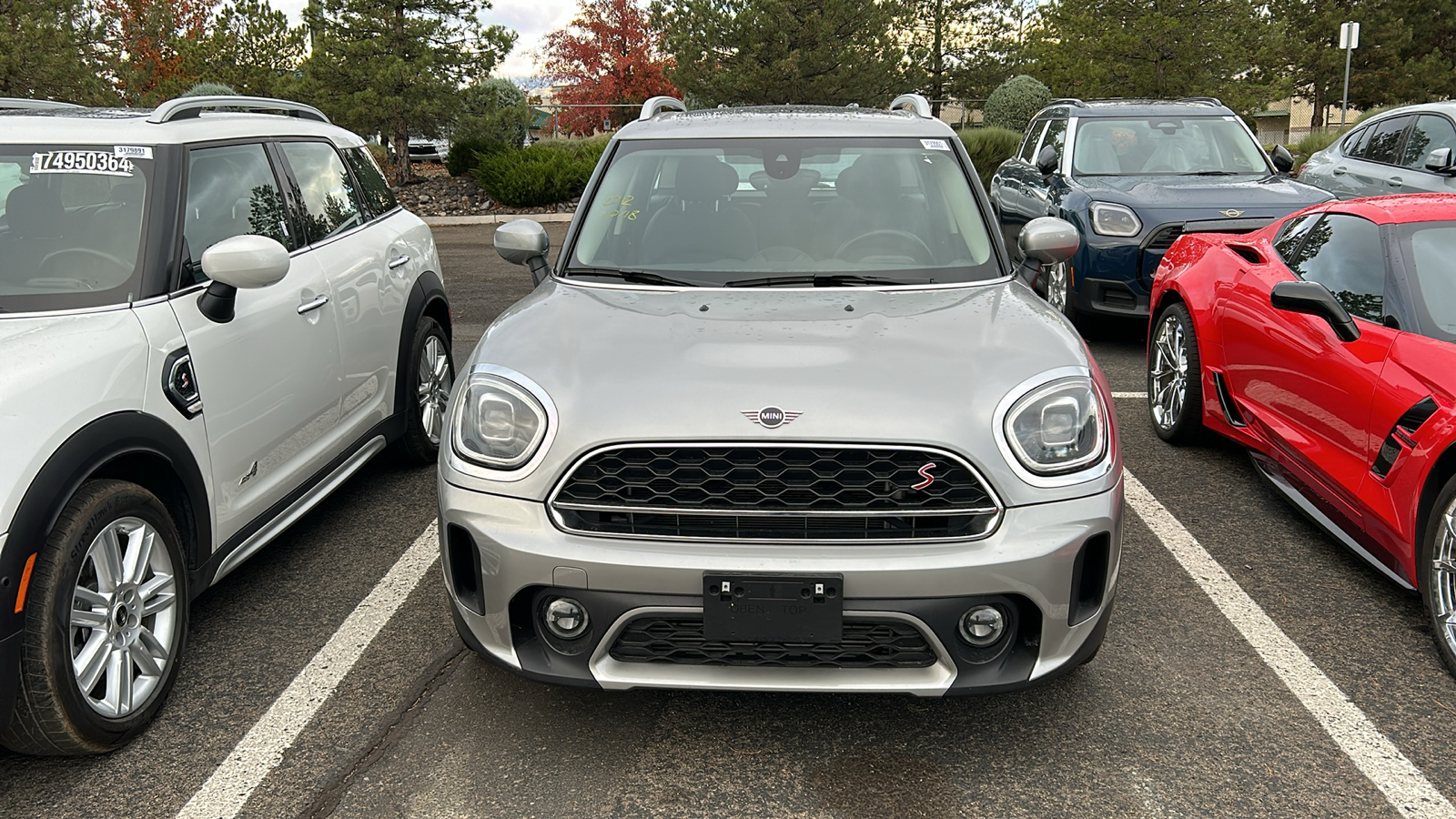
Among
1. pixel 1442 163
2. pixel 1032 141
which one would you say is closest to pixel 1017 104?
pixel 1032 141

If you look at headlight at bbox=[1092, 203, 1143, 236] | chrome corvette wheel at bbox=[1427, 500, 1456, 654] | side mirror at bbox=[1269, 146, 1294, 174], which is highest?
side mirror at bbox=[1269, 146, 1294, 174]

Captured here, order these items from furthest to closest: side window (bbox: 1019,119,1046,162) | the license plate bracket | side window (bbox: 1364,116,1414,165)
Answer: side window (bbox: 1019,119,1046,162) → side window (bbox: 1364,116,1414,165) → the license plate bracket

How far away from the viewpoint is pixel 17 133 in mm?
3650

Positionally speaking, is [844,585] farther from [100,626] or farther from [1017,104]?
[1017,104]

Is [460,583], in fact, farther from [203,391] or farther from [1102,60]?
[1102,60]

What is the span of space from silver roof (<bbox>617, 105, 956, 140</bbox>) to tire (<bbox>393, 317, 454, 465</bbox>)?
5.01ft

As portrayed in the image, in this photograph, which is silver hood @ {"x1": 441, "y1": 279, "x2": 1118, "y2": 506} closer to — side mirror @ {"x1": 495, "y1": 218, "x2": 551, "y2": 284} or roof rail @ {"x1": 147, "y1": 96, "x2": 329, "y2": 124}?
side mirror @ {"x1": 495, "y1": 218, "x2": 551, "y2": 284}

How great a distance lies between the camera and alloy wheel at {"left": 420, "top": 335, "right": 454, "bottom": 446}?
551 centimetres

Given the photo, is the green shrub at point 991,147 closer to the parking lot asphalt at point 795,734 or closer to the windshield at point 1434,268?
the windshield at point 1434,268

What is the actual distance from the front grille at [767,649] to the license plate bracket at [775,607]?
Answer: 0.15ft

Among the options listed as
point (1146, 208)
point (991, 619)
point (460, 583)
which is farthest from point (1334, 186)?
point (460, 583)

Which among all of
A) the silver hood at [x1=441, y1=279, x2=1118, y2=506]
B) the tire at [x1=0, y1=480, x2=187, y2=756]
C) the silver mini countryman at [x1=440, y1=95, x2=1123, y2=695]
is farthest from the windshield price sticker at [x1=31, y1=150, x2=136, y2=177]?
the silver mini countryman at [x1=440, y1=95, x2=1123, y2=695]

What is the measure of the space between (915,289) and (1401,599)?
2052 millimetres

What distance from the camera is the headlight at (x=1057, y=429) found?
2.86 m
